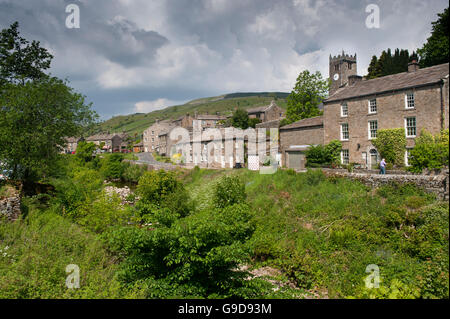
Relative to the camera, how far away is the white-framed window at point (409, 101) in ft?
68.3

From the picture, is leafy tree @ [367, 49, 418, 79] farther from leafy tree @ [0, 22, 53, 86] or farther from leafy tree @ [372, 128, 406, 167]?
leafy tree @ [0, 22, 53, 86]

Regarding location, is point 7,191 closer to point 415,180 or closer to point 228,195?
point 228,195

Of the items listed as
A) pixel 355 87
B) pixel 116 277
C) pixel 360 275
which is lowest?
pixel 360 275

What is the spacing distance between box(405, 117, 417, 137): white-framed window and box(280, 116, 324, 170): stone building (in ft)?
26.5

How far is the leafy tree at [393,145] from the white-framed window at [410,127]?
385 mm

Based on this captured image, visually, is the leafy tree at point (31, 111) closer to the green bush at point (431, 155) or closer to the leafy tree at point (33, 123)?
the leafy tree at point (33, 123)

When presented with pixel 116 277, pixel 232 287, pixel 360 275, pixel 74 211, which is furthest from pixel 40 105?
pixel 360 275

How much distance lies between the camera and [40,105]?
1720 centimetres

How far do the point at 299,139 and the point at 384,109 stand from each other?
977 cm

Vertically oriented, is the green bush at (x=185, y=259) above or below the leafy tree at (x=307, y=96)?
below

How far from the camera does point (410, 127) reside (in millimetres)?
21422

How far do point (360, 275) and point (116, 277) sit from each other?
34.0 ft

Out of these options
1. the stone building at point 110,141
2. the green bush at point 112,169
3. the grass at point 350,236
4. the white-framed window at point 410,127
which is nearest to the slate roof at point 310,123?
the white-framed window at point 410,127
